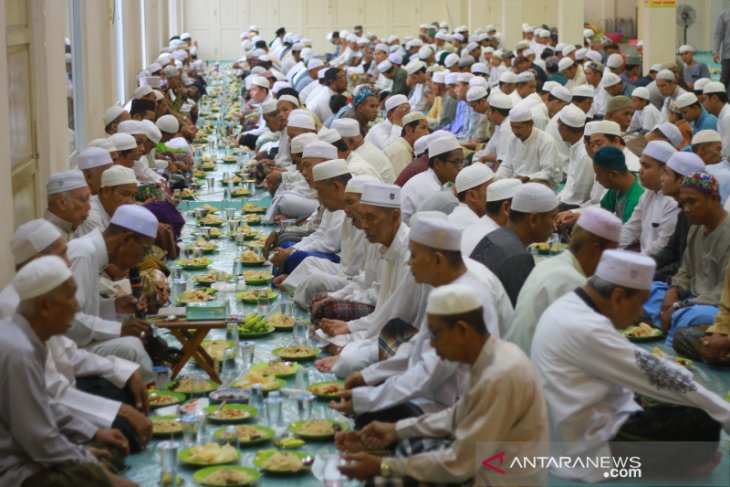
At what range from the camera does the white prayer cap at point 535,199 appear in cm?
567

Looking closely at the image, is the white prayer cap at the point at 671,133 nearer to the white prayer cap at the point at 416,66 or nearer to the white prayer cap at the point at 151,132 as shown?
the white prayer cap at the point at 151,132

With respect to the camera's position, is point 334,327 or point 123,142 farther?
point 123,142

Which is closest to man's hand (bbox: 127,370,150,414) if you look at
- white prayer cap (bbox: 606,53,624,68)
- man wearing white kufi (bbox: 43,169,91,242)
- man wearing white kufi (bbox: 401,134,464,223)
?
man wearing white kufi (bbox: 43,169,91,242)

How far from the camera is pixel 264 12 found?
31.7 meters

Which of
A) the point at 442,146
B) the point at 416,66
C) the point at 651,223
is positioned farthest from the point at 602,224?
the point at 416,66

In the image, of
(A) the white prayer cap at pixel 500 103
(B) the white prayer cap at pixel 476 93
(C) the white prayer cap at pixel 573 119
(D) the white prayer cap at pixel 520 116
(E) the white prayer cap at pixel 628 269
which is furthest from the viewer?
(B) the white prayer cap at pixel 476 93

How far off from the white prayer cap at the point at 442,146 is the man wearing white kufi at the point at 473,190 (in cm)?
103

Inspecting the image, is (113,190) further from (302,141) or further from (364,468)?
(364,468)

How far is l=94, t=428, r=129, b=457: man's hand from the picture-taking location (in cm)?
436

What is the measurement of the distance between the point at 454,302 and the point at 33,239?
198 cm

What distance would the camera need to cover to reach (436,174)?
7836mm

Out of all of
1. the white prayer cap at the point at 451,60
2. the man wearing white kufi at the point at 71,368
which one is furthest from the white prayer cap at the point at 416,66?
the man wearing white kufi at the point at 71,368

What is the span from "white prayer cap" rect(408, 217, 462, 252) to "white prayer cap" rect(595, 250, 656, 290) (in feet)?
2.03

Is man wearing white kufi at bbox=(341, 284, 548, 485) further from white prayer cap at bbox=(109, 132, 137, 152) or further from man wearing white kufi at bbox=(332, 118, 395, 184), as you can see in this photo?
man wearing white kufi at bbox=(332, 118, 395, 184)
